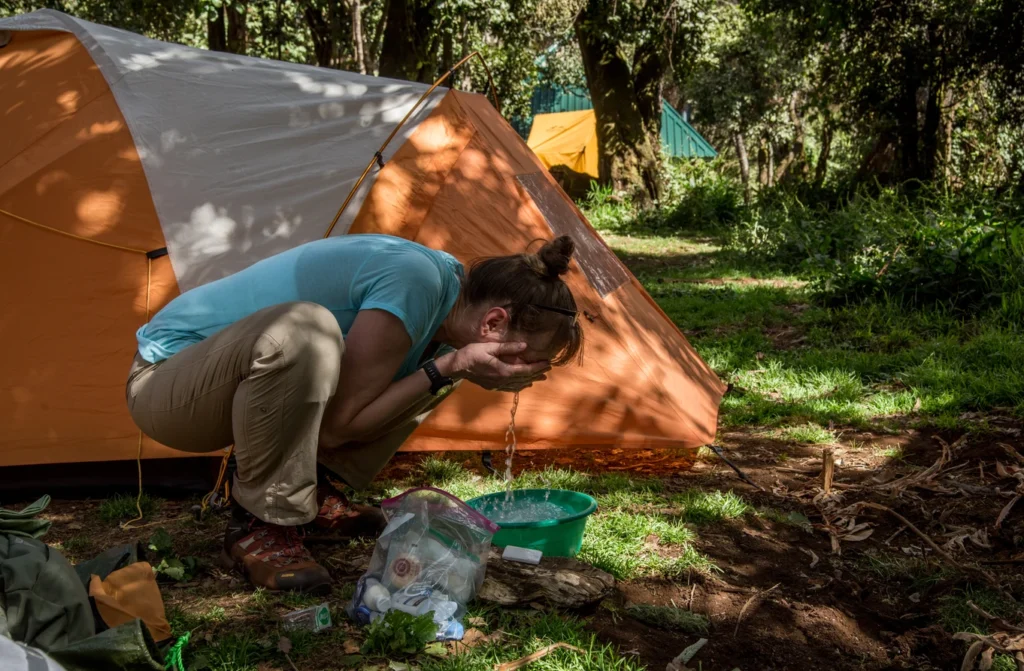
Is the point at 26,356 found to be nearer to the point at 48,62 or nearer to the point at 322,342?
the point at 48,62

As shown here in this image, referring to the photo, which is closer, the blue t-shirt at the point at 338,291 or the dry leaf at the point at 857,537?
the blue t-shirt at the point at 338,291

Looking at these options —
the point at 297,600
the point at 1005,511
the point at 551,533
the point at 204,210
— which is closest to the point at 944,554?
the point at 1005,511

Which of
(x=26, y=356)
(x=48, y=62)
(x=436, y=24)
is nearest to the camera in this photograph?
(x=26, y=356)

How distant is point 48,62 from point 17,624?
8.97 ft

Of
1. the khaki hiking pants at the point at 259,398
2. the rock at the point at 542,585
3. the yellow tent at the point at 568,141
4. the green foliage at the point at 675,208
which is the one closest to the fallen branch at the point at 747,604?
the rock at the point at 542,585

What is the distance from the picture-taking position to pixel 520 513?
294 cm

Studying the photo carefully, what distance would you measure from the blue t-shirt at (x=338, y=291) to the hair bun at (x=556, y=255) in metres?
0.28

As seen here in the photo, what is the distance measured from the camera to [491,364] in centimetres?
245

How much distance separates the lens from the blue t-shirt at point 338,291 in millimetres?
2441

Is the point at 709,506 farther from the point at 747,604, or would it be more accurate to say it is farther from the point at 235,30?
the point at 235,30

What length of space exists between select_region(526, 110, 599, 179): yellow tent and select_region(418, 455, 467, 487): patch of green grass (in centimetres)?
1371

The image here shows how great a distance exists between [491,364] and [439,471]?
135 centimetres

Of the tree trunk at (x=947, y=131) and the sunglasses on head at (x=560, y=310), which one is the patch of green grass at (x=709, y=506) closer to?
the sunglasses on head at (x=560, y=310)

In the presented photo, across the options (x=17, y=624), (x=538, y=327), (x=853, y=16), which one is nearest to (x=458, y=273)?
(x=538, y=327)
